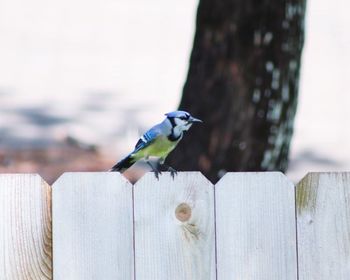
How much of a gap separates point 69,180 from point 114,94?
792 cm

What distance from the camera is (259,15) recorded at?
6.09 metres

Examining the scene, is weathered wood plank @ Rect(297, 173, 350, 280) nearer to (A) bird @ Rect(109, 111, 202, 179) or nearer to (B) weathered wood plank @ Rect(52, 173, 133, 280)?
(B) weathered wood plank @ Rect(52, 173, 133, 280)

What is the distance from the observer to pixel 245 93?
241 inches

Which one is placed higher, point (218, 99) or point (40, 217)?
point (218, 99)

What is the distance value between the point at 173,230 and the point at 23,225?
53cm

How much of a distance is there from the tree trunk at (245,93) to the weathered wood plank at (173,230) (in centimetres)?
271

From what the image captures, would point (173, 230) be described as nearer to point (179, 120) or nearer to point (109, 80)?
point (179, 120)

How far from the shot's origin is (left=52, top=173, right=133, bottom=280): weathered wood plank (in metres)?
3.35

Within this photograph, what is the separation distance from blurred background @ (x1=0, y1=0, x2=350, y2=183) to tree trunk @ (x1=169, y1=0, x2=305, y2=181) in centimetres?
266

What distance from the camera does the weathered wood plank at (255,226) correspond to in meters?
3.35

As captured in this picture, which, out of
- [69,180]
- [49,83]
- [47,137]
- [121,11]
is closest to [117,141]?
[47,137]

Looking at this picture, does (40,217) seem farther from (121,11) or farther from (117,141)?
(121,11)

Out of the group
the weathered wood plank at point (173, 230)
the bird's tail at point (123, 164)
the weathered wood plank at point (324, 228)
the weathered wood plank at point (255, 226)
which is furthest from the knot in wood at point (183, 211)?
the bird's tail at point (123, 164)

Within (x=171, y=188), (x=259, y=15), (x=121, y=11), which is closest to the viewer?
(x=171, y=188)
